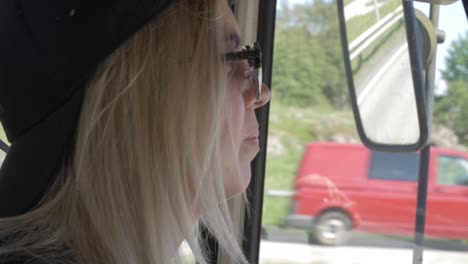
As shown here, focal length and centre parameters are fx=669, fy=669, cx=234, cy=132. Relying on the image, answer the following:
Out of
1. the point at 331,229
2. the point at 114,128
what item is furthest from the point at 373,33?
the point at 331,229

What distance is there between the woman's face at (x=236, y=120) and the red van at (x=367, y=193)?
193cm

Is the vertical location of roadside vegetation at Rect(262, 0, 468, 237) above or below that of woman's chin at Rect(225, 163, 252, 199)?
below

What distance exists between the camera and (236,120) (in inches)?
46.5

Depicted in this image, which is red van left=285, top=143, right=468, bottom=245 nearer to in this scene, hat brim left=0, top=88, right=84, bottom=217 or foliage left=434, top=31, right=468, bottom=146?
foliage left=434, top=31, right=468, bottom=146

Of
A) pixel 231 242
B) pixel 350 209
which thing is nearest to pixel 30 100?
pixel 231 242

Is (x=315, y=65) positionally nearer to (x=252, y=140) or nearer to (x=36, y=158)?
(x=252, y=140)

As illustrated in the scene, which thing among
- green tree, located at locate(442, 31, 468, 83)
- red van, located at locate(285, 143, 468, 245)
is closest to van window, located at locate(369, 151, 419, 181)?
red van, located at locate(285, 143, 468, 245)

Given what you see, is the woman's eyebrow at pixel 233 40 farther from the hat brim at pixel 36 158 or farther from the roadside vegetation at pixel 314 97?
the roadside vegetation at pixel 314 97

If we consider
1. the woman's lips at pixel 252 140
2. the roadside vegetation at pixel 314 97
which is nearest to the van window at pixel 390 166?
the roadside vegetation at pixel 314 97

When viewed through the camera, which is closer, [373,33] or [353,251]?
[373,33]

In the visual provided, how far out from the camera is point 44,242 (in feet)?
3.22

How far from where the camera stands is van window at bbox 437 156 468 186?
323 centimetres

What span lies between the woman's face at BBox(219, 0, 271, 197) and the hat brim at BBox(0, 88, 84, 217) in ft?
0.90

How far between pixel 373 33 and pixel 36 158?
1110mm
